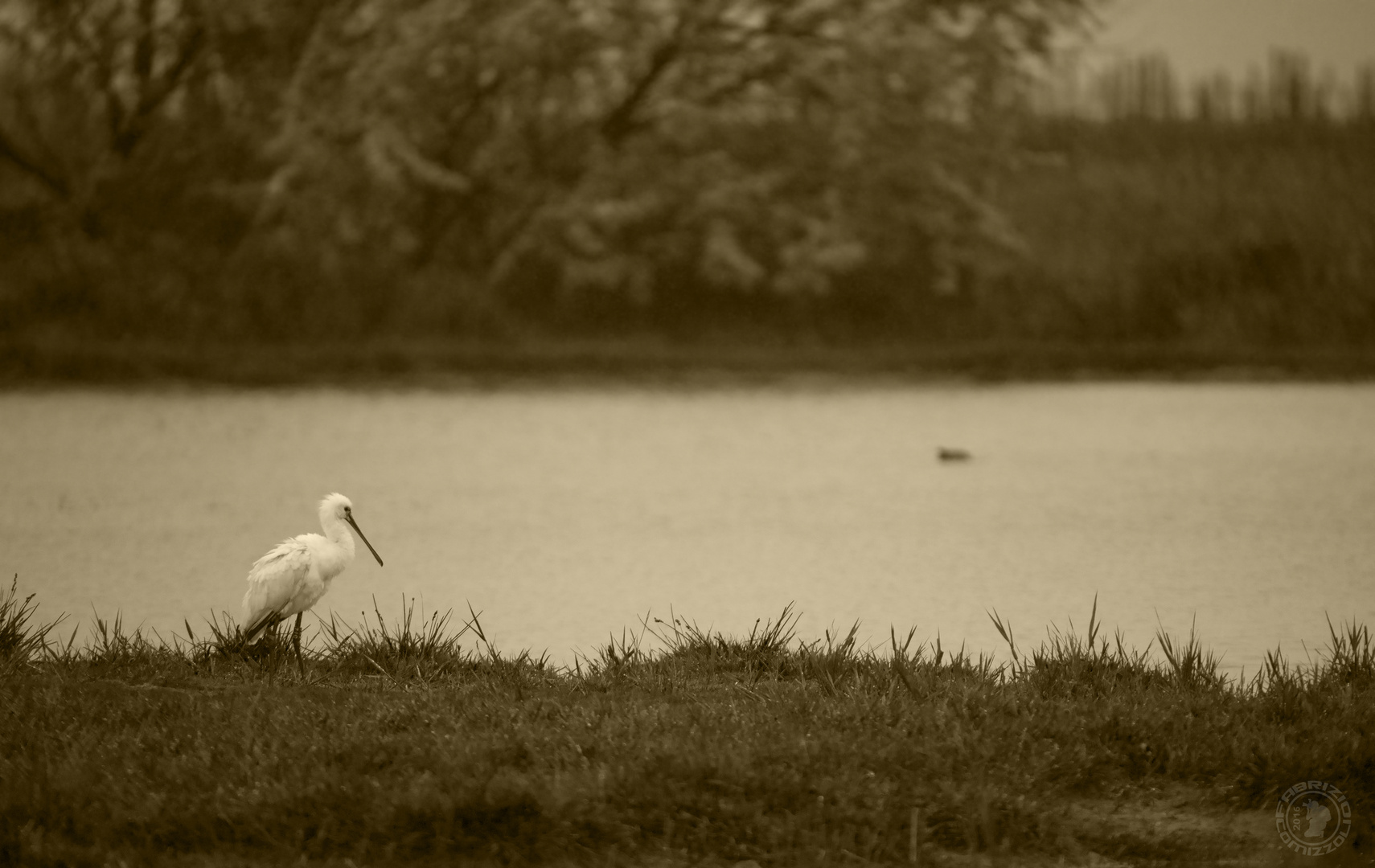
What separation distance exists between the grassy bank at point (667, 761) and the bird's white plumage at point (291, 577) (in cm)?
30

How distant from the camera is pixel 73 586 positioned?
8766mm

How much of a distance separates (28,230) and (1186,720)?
19977mm

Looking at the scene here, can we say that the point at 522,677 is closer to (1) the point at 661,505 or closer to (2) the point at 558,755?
(2) the point at 558,755

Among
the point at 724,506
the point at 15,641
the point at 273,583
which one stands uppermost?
the point at 273,583

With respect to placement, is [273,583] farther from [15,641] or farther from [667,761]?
[667,761]

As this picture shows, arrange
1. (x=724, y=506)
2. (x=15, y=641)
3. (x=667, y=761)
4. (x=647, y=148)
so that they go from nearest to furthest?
(x=667, y=761) → (x=15, y=641) → (x=724, y=506) → (x=647, y=148)

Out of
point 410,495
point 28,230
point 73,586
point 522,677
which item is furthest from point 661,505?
point 28,230

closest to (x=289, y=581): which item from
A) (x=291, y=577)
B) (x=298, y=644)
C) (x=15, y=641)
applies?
(x=291, y=577)

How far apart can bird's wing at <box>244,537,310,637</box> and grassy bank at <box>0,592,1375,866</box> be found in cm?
27

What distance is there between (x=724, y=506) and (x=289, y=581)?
555 centimetres

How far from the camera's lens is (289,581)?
255 inches

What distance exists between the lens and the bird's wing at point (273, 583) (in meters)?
6.46

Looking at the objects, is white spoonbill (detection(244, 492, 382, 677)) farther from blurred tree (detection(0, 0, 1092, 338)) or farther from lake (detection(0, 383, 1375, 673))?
blurred tree (detection(0, 0, 1092, 338))

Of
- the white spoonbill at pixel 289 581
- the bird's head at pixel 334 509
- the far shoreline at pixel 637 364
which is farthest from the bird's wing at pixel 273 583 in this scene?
the far shoreline at pixel 637 364
